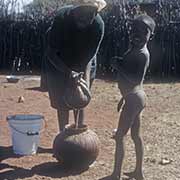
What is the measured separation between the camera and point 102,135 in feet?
24.2

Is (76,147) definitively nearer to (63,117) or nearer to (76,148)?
(76,148)

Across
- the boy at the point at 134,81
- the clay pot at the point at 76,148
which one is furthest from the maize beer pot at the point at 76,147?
the boy at the point at 134,81

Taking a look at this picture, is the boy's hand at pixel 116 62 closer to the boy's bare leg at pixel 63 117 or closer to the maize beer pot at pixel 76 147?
the maize beer pot at pixel 76 147

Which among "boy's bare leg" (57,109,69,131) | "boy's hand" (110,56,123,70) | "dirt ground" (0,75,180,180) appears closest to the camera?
"boy's hand" (110,56,123,70)

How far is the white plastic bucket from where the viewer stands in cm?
616

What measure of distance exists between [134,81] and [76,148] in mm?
1038

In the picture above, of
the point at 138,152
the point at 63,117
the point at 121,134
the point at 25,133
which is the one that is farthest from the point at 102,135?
the point at 121,134

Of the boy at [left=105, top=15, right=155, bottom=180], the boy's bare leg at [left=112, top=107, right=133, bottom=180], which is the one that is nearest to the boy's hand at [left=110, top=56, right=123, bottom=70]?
the boy at [left=105, top=15, right=155, bottom=180]

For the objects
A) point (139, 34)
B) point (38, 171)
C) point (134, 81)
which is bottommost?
point (38, 171)

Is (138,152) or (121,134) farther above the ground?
(121,134)

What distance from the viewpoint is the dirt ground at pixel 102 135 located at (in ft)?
18.8

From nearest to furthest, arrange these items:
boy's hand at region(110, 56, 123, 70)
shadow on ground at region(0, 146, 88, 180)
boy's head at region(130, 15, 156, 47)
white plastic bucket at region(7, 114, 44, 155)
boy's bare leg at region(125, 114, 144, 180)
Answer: boy's head at region(130, 15, 156, 47) < boy's hand at region(110, 56, 123, 70) < boy's bare leg at region(125, 114, 144, 180) < shadow on ground at region(0, 146, 88, 180) < white plastic bucket at region(7, 114, 44, 155)

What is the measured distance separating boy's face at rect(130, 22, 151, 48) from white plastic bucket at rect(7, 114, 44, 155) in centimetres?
171

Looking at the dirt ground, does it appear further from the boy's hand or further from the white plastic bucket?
the boy's hand
